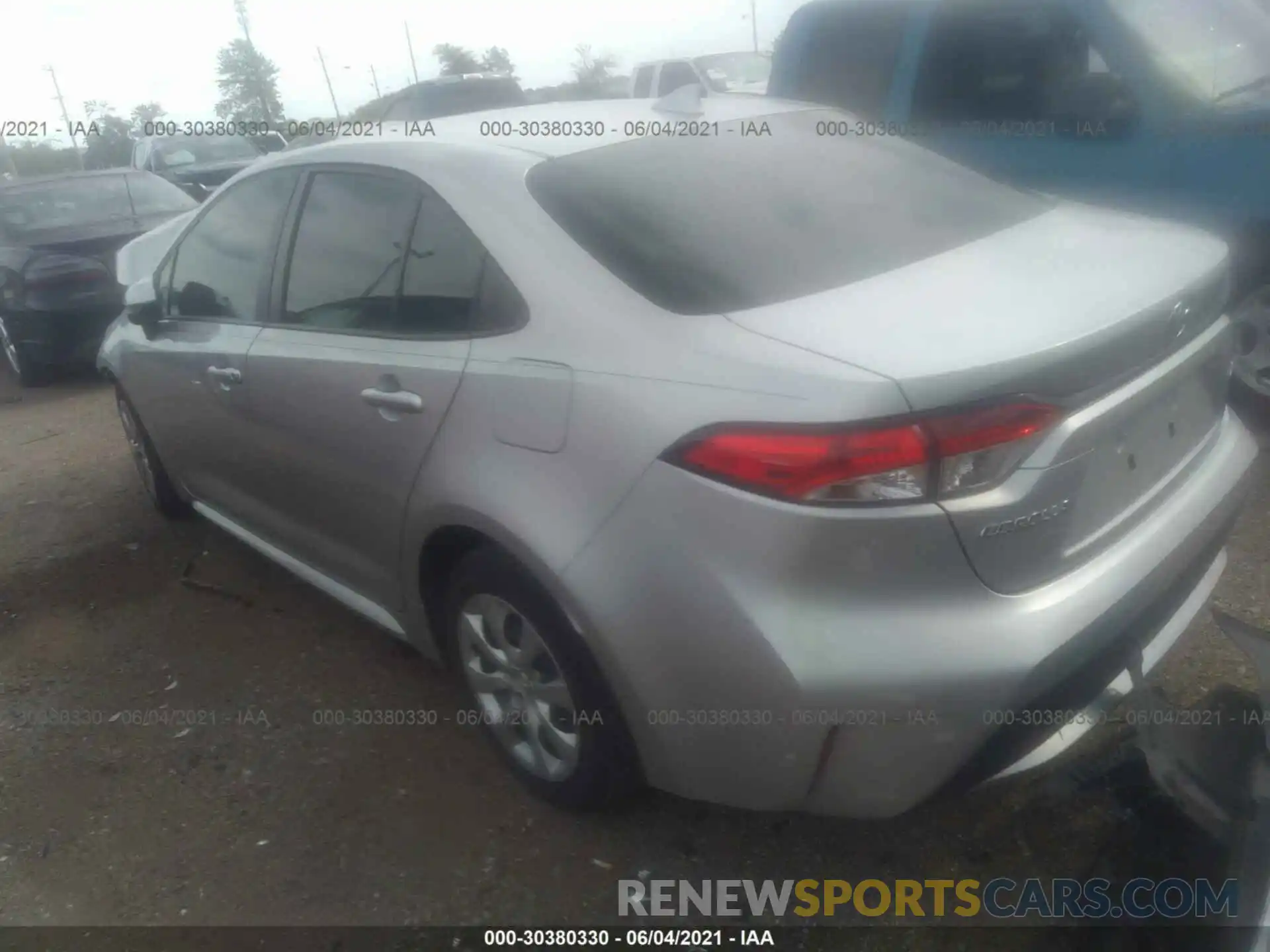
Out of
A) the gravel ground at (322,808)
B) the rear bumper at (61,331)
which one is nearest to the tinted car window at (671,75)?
the rear bumper at (61,331)

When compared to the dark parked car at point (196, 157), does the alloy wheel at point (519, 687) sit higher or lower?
lower

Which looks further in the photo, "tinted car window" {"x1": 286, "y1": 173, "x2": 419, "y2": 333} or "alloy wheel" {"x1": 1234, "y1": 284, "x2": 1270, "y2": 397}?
"alloy wheel" {"x1": 1234, "y1": 284, "x2": 1270, "y2": 397}

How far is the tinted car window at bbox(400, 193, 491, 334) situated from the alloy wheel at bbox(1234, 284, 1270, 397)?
338cm

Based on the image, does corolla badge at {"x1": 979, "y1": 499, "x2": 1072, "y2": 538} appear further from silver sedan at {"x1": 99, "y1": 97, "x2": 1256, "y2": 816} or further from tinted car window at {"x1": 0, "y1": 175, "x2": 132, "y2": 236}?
tinted car window at {"x1": 0, "y1": 175, "x2": 132, "y2": 236}

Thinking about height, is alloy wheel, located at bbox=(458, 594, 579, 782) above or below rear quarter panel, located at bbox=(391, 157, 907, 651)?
below

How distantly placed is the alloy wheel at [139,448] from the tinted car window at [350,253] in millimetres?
1839

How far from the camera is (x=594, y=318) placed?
2.07 metres

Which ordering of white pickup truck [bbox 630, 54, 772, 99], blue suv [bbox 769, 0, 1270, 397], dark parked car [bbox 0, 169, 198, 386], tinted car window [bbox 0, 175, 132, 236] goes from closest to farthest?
blue suv [bbox 769, 0, 1270, 397] < dark parked car [bbox 0, 169, 198, 386] < tinted car window [bbox 0, 175, 132, 236] < white pickup truck [bbox 630, 54, 772, 99]

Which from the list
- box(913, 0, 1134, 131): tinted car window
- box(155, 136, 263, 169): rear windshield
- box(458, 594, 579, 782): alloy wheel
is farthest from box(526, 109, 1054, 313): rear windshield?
box(155, 136, 263, 169): rear windshield

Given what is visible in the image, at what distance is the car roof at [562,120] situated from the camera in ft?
8.50

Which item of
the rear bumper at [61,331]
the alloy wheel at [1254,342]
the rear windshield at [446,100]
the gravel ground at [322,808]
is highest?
the rear windshield at [446,100]

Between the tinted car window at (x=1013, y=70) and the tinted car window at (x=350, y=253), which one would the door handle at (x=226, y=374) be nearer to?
the tinted car window at (x=350, y=253)

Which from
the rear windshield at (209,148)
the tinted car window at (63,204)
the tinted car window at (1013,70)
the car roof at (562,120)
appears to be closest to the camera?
the car roof at (562,120)

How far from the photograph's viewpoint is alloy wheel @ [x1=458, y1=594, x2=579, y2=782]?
2.33 meters
